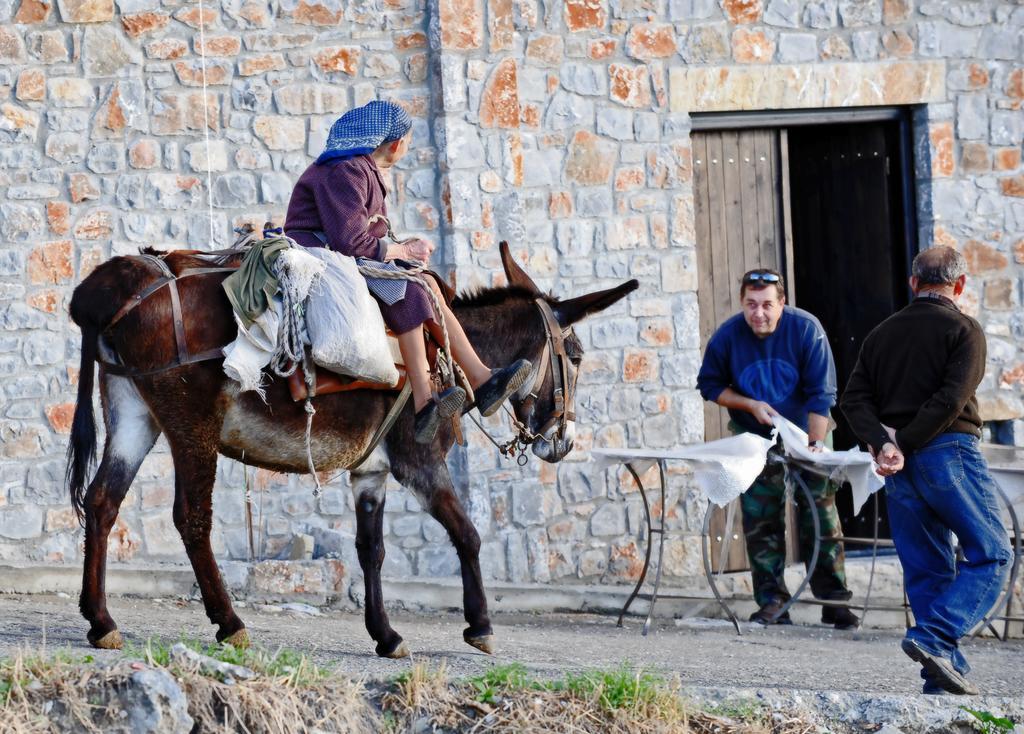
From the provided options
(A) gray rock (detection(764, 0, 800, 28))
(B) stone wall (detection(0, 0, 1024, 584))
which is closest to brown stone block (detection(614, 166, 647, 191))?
(B) stone wall (detection(0, 0, 1024, 584))

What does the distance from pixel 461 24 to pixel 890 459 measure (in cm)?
407

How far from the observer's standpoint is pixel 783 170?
30.9 feet

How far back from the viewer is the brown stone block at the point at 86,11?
821 cm

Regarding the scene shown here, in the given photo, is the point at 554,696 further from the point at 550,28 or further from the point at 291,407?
the point at 550,28

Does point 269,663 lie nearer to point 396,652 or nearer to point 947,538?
point 396,652

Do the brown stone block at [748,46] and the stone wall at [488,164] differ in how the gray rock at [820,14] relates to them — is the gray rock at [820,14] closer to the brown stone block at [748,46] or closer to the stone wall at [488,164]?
the stone wall at [488,164]

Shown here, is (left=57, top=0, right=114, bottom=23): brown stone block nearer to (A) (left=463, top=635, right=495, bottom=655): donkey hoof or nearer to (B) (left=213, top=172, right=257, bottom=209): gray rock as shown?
(B) (left=213, top=172, right=257, bottom=209): gray rock

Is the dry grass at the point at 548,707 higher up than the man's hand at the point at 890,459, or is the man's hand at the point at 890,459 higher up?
the man's hand at the point at 890,459

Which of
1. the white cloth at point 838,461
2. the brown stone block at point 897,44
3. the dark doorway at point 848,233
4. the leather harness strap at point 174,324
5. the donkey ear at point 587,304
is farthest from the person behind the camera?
the dark doorway at point 848,233

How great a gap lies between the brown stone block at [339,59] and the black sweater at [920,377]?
3825mm

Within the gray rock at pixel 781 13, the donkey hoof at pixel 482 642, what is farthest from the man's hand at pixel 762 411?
the gray rock at pixel 781 13

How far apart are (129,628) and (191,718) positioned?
190 centimetres

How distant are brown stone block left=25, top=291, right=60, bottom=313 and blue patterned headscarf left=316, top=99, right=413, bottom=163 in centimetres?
296

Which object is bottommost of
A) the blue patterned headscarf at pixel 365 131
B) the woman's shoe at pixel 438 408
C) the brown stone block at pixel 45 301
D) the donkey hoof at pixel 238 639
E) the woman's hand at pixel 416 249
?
the donkey hoof at pixel 238 639
